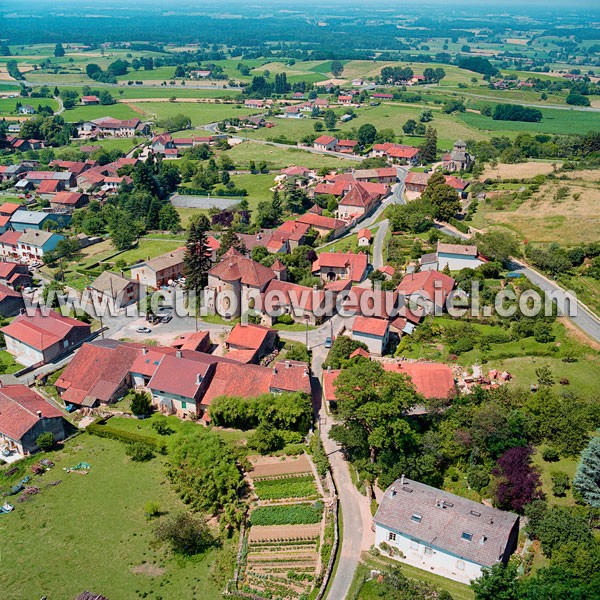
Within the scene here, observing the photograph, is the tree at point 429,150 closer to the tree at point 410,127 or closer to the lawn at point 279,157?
the lawn at point 279,157

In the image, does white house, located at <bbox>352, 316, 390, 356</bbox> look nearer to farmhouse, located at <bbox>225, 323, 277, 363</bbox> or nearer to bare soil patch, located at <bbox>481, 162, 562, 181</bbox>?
farmhouse, located at <bbox>225, 323, 277, 363</bbox>

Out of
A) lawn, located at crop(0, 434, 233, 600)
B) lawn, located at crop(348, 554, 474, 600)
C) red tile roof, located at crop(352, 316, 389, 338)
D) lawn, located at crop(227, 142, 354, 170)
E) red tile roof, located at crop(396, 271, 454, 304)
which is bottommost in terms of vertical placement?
lawn, located at crop(0, 434, 233, 600)

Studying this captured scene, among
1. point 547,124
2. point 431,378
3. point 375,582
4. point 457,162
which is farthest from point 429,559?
point 547,124

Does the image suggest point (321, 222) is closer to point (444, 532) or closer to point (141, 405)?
point (141, 405)

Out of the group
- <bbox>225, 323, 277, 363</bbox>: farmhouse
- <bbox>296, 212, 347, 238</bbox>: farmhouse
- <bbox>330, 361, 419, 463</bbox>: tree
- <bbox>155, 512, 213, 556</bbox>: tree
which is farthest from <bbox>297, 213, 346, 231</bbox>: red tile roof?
<bbox>155, 512, 213, 556</bbox>: tree

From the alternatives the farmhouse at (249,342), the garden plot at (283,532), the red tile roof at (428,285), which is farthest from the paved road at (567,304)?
the garden plot at (283,532)

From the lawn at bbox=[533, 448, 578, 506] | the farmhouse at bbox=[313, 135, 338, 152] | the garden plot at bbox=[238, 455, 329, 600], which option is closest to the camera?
the garden plot at bbox=[238, 455, 329, 600]

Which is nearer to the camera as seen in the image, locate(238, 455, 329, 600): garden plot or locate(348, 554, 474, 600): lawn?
locate(348, 554, 474, 600): lawn
